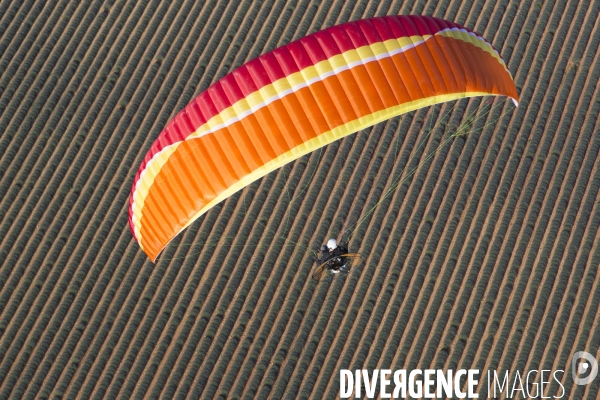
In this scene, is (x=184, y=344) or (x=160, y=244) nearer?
(x=160, y=244)

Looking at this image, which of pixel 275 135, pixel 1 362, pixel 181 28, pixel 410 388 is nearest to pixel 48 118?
pixel 181 28

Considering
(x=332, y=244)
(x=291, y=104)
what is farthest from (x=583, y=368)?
(x=291, y=104)

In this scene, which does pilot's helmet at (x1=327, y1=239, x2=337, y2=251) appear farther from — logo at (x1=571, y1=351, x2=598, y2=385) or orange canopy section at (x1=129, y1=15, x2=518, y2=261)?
logo at (x1=571, y1=351, x2=598, y2=385)

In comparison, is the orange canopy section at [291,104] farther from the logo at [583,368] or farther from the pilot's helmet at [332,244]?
the logo at [583,368]

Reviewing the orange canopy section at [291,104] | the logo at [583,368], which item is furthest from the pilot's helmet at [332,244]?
the logo at [583,368]

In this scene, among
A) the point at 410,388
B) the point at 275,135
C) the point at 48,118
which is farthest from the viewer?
the point at 48,118

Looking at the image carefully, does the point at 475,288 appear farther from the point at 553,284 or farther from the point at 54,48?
the point at 54,48

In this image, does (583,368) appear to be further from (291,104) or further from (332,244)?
(291,104)

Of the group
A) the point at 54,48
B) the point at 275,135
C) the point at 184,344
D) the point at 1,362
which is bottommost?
Result: the point at 1,362
